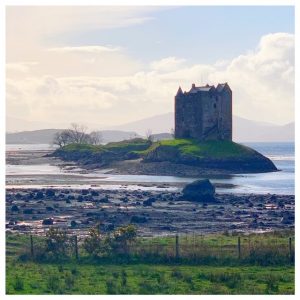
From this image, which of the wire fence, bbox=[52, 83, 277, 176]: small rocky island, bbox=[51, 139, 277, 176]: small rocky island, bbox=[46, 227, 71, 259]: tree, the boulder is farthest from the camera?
bbox=[52, 83, 277, 176]: small rocky island

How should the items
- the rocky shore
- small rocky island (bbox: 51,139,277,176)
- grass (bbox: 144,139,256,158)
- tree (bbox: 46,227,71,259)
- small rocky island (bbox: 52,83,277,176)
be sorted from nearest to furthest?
1. tree (bbox: 46,227,71,259)
2. the rocky shore
3. small rocky island (bbox: 51,139,277,176)
4. small rocky island (bbox: 52,83,277,176)
5. grass (bbox: 144,139,256,158)

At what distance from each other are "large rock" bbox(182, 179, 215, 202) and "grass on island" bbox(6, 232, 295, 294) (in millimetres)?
25090

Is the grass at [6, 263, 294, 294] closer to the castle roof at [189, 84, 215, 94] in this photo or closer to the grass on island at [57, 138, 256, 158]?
the grass on island at [57, 138, 256, 158]

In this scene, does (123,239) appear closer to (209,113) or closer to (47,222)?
(47,222)

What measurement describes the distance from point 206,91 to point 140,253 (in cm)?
8776

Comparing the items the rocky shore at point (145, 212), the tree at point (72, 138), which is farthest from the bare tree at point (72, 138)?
the rocky shore at point (145, 212)

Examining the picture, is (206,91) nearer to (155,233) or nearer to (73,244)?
(155,233)

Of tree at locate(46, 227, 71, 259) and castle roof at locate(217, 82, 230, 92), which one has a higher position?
castle roof at locate(217, 82, 230, 92)

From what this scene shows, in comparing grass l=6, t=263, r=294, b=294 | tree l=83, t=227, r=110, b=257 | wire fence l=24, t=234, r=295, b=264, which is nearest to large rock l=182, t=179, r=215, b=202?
wire fence l=24, t=234, r=295, b=264

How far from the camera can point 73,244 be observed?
95.8 ft

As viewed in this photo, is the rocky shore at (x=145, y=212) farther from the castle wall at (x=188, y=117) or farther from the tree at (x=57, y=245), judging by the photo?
the castle wall at (x=188, y=117)

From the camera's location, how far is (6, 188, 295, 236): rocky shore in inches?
1558

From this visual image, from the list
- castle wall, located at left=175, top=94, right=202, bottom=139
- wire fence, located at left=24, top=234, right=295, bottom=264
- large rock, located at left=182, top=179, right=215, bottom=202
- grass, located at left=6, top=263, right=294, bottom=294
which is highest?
castle wall, located at left=175, top=94, right=202, bottom=139

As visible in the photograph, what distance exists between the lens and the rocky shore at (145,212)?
39562mm
